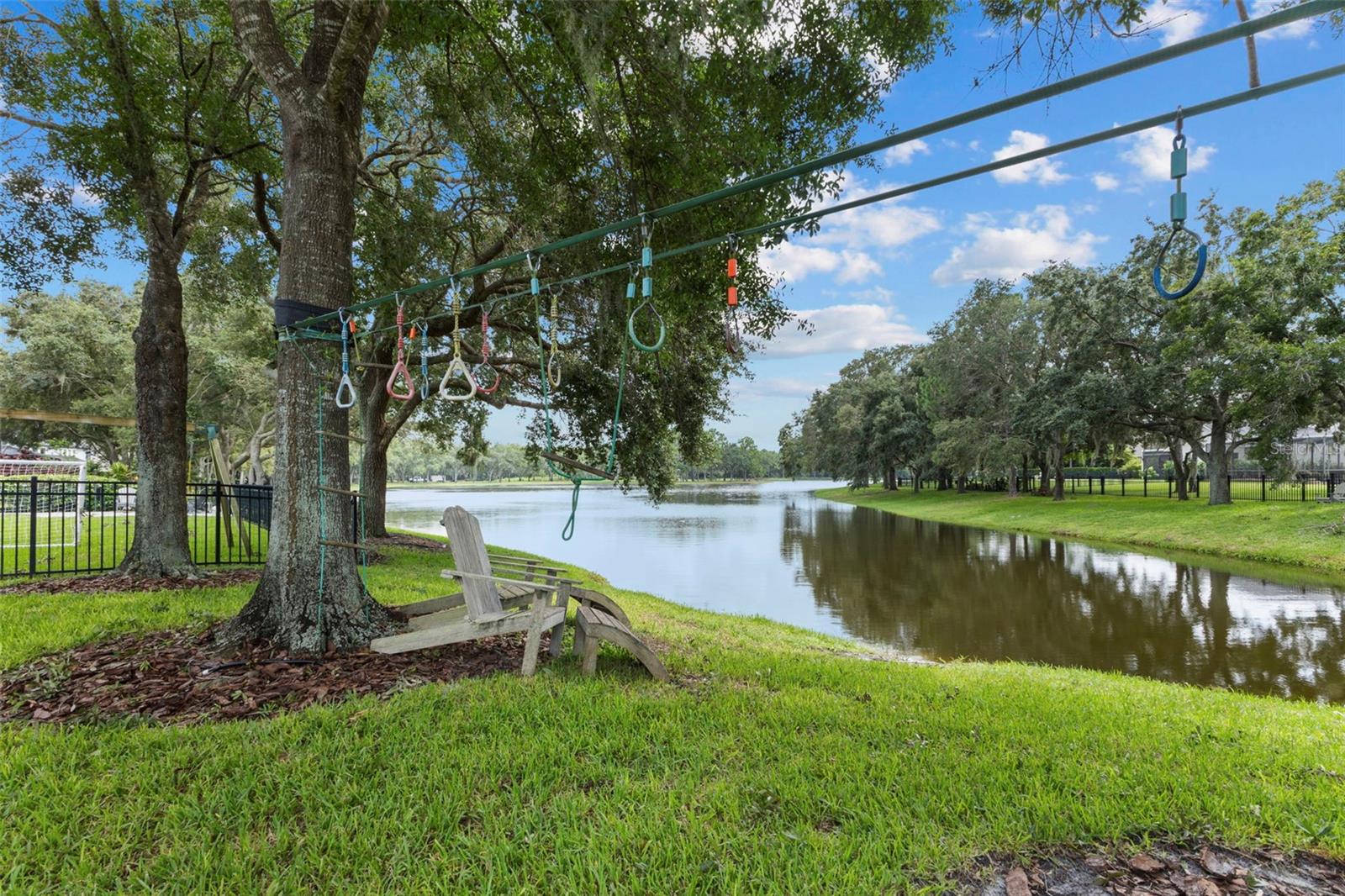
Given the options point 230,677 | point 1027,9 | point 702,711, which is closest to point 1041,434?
point 1027,9

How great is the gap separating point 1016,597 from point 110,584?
1279cm

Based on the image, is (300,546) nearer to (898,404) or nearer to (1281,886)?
(1281,886)

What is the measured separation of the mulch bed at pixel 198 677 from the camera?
3125 mm

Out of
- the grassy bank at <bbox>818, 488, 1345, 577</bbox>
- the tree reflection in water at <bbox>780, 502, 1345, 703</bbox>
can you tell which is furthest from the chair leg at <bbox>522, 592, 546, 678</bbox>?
the grassy bank at <bbox>818, 488, 1345, 577</bbox>

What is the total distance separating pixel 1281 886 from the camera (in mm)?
2018

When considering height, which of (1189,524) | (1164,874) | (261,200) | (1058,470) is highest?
(261,200)

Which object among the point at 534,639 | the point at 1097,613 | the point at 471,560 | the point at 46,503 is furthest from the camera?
the point at 46,503

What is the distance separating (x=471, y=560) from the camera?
4.01 metres

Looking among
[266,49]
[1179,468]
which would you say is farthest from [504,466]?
[266,49]

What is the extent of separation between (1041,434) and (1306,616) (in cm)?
1586

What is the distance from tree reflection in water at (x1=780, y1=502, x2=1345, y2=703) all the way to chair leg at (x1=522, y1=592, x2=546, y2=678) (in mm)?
5709

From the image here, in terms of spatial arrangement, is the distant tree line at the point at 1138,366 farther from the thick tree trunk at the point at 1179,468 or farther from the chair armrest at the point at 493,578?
the chair armrest at the point at 493,578

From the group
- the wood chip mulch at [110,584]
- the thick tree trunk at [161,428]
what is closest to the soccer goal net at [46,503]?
the wood chip mulch at [110,584]

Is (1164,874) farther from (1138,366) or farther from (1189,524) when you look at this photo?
(1138,366)
